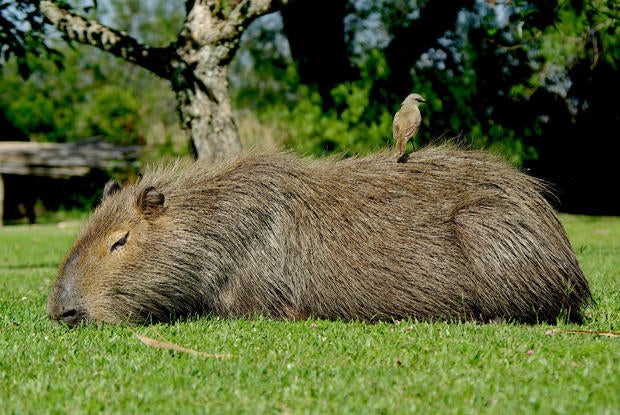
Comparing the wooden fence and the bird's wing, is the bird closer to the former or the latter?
the bird's wing

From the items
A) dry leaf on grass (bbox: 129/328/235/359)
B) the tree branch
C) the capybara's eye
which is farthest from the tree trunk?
dry leaf on grass (bbox: 129/328/235/359)

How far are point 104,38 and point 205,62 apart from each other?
→ 1227mm

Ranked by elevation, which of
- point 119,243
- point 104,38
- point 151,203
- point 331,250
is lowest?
point 331,250

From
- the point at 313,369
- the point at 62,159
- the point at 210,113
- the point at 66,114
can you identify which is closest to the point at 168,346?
the point at 313,369

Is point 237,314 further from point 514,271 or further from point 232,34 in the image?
point 232,34

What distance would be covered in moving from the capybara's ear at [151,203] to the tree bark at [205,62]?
3834 mm

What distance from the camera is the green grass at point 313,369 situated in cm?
295

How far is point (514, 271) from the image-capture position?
4676mm

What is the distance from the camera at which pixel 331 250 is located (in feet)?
16.2

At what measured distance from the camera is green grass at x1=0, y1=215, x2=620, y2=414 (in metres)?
2.95

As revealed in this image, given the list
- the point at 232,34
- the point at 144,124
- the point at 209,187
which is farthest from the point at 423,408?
the point at 144,124

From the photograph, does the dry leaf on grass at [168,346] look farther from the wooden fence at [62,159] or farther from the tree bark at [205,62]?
the wooden fence at [62,159]

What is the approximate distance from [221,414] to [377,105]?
11319mm

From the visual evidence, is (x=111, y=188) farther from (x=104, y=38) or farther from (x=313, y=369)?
(x=104, y=38)
